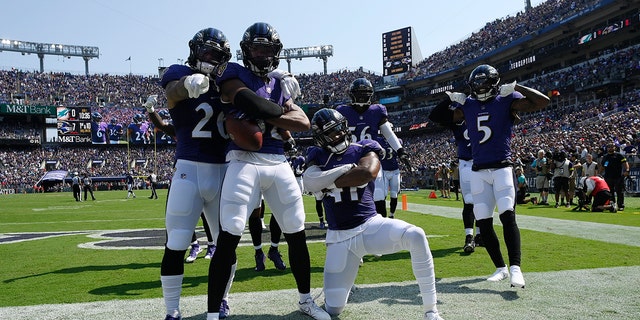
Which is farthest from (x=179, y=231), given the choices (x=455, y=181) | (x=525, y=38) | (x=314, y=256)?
(x=525, y=38)

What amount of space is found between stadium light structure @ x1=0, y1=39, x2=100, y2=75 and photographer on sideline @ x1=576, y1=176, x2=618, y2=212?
7131cm

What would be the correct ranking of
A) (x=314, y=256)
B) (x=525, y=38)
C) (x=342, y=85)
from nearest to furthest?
(x=314, y=256)
(x=525, y=38)
(x=342, y=85)

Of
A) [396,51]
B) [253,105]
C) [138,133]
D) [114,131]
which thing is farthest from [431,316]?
[114,131]

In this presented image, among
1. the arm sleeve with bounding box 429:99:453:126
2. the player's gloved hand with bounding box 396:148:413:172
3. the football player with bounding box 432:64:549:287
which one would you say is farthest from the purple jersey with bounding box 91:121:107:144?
the football player with bounding box 432:64:549:287

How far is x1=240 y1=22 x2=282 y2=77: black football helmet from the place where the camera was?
397 cm

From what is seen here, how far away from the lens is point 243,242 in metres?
8.75

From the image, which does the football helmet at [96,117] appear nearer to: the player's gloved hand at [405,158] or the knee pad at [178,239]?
the player's gloved hand at [405,158]

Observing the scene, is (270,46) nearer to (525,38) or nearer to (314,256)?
(314,256)

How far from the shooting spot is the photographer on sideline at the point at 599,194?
45.1 ft

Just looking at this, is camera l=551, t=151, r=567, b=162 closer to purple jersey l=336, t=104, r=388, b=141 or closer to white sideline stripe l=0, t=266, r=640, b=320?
purple jersey l=336, t=104, r=388, b=141

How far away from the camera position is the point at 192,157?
4.09 m

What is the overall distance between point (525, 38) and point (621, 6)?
9.15 metres

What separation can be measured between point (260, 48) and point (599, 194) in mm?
13108

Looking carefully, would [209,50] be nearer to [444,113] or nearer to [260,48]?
[260,48]
